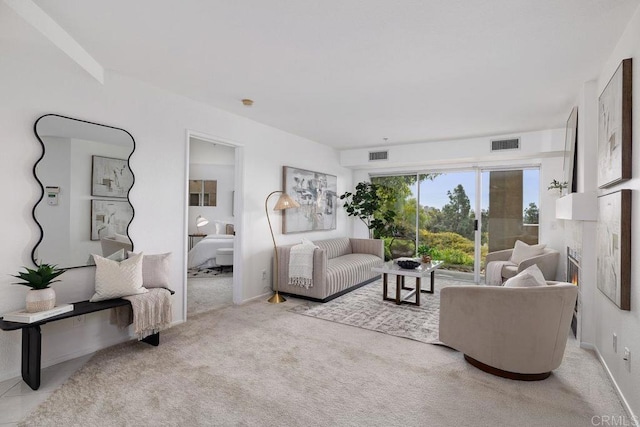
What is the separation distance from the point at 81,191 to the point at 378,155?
16.1 feet

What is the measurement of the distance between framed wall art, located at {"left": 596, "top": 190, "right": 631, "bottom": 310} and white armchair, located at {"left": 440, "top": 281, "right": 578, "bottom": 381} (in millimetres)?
262

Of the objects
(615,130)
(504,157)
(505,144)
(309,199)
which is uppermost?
(505,144)

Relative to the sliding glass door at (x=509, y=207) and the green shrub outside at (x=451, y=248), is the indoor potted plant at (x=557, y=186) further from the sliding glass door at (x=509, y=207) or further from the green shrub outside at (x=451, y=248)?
the green shrub outside at (x=451, y=248)

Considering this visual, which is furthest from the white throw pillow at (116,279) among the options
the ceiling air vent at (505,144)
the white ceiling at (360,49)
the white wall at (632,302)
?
the ceiling air vent at (505,144)

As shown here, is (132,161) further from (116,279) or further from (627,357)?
(627,357)

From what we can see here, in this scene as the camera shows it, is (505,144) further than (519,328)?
Yes

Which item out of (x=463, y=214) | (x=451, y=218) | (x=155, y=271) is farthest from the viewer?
(x=451, y=218)

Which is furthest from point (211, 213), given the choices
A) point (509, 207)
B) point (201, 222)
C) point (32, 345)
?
point (509, 207)

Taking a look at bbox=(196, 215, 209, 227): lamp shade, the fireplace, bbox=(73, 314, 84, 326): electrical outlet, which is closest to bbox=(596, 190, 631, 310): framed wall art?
the fireplace

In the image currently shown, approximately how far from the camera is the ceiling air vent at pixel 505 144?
17.1 feet

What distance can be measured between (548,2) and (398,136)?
3623 mm

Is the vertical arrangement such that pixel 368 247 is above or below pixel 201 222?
below

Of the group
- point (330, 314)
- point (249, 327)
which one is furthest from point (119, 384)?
point (330, 314)

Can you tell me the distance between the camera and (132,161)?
329 cm
